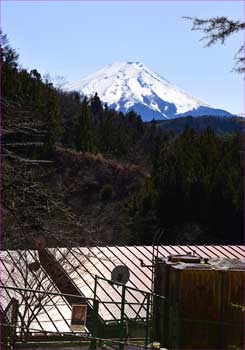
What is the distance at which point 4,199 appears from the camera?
574 cm

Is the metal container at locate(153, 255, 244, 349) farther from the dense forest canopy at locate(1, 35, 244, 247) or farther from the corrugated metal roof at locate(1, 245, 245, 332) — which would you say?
the dense forest canopy at locate(1, 35, 244, 247)

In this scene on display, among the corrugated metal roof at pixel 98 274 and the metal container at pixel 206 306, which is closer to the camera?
the metal container at pixel 206 306

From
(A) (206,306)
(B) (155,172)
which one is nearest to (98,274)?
(A) (206,306)

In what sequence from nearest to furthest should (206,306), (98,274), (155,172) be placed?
(206,306)
(98,274)
(155,172)

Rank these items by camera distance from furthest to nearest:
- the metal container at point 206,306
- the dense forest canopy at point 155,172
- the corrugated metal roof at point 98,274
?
1. the dense forest canopy at point 155,172
2. the corrugated metal roof at point 98,274
3. the metal container at point 206,306

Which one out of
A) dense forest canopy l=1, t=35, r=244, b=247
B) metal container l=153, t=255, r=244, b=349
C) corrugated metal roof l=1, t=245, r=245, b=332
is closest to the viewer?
metal container l=153, t=255, r=244, b=349

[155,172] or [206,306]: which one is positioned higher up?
[155,172]

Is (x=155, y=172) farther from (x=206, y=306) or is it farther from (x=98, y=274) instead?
(x=206, y=306)

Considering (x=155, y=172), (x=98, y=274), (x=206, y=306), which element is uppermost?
(x=155, y=172)

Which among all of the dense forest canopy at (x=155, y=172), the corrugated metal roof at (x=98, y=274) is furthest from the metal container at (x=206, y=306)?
the dense forest canopy at (x=155, y=172)

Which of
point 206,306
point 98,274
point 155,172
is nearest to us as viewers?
point 206,306

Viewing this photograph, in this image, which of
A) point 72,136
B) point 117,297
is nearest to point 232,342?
point 117,297

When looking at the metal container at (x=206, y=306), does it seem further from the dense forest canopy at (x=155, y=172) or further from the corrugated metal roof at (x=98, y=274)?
the dense forest canopy at (x=155, y=172)

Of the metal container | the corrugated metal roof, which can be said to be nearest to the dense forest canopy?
the corrugated metal roof
